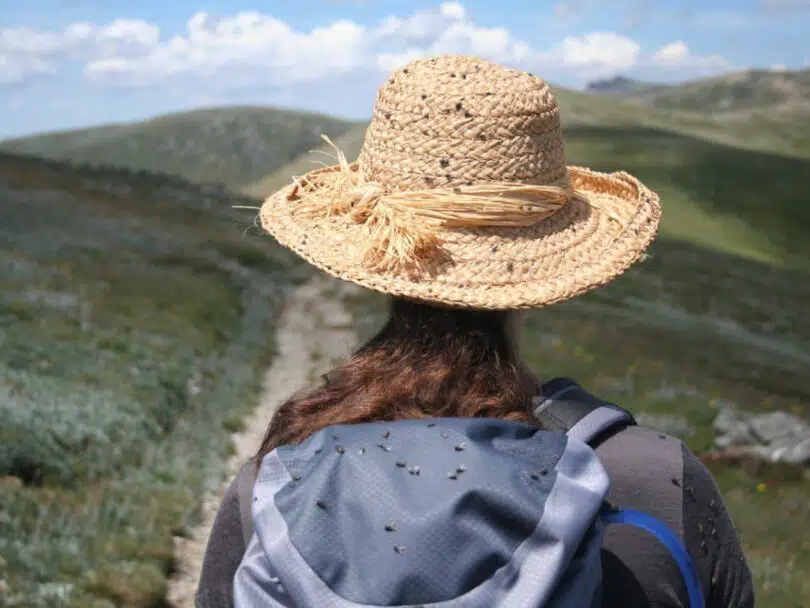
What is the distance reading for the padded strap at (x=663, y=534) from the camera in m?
2.52

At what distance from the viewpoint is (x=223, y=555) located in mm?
2863

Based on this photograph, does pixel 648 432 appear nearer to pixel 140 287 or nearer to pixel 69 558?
pixel 69 558

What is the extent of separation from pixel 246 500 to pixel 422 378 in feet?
2.08

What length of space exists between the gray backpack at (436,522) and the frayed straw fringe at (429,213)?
749 mm

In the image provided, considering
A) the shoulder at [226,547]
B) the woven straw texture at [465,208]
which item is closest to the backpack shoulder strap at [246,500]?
the shoulder at [226,547]

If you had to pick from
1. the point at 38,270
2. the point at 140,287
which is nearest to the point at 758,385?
the point at 140,287

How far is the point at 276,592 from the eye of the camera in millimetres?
2400

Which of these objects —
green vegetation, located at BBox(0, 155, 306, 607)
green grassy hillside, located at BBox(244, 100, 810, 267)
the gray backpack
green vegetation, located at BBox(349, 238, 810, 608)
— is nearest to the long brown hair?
the gray backpack

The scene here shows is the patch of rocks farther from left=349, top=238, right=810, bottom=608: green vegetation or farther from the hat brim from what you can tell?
the hat brim

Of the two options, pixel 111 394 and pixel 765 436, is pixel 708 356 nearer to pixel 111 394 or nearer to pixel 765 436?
pixel 765 436

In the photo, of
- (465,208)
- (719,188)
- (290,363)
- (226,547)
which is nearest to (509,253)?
(465,208)

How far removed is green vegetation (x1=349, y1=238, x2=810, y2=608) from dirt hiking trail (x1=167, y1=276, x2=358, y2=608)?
1.20m

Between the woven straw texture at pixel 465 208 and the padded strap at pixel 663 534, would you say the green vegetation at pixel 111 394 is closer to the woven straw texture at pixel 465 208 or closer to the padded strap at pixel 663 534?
the woven straw texture at pixel 465 208

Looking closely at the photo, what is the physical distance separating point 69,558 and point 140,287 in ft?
61.8
